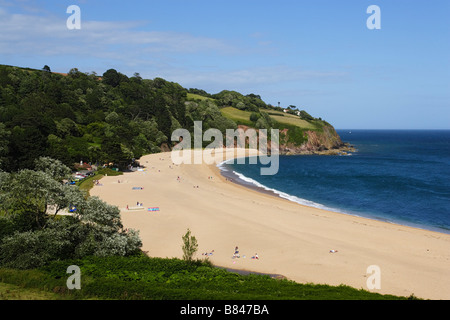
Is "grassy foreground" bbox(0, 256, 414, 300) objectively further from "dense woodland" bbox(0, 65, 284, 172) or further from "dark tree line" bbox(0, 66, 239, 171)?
"dark tree line" bbox(0, 66, 239, 171)

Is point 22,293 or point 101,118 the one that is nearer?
point 22,293

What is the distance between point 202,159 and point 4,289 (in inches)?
3148

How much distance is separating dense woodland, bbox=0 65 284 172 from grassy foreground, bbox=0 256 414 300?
3480 centimetres

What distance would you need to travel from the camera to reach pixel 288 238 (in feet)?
107

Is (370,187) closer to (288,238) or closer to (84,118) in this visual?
(288,238)

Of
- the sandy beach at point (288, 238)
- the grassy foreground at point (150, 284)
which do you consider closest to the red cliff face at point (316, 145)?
the sandy beach at point (288, 238)

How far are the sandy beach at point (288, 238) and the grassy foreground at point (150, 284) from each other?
17.2ft

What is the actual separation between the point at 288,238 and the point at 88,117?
76778mm

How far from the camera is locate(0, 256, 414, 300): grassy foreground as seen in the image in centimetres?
1611

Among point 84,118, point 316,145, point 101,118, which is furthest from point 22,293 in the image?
point 316,145

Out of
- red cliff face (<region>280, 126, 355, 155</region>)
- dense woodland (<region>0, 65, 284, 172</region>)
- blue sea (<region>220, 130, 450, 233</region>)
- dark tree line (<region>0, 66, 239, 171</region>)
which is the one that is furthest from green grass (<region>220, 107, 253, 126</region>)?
blue sea (<region>220, 130, 450, 233</region>)

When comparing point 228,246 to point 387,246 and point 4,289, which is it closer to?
point 387,246

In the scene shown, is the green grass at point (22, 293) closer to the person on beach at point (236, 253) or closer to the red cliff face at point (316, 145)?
the person on beach at point (236, 253)
